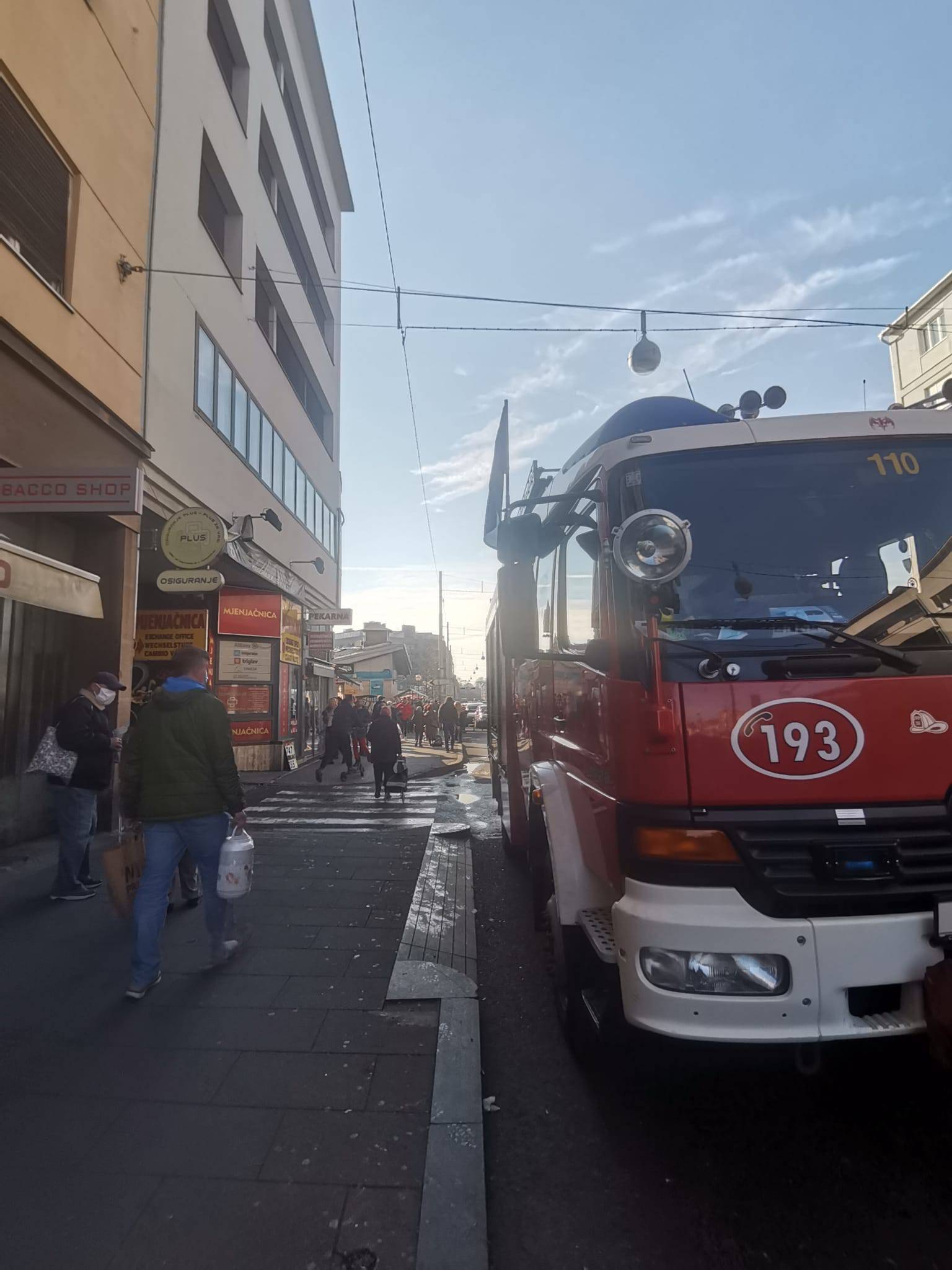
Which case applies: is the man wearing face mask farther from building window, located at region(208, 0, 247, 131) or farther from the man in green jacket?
building window, located at region(208, 0, 247, 131)

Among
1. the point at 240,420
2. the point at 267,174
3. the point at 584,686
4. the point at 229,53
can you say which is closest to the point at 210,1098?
the point at 584,686

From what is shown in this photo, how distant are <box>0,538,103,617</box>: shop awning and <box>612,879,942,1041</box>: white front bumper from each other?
438 centimetres

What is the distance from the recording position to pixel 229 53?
559 inches

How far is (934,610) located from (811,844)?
1031 mm

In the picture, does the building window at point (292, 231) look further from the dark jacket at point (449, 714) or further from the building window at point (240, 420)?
the dark jacket at point (449, 714)

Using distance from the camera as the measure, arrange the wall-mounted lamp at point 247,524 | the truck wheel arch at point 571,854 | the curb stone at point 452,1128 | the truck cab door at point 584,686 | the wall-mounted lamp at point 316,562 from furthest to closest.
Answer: the wall-mounted lamp at point 316,562 → the wall-mounted lamp at point 247,524 → the truck wheel arch at point 571,854 → the truck cab door at point 584,686 → the curb stone at point 452,1128

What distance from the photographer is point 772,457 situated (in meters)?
3.09

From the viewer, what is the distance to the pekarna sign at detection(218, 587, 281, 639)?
1534cm

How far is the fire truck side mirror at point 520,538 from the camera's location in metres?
3.42

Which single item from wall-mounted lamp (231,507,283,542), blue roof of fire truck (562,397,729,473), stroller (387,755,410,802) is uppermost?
wall-mounted lamp (231,507,283,542)

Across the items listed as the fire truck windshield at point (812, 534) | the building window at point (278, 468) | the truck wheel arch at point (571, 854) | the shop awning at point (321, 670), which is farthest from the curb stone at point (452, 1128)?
the shop awning at point (321, 670)

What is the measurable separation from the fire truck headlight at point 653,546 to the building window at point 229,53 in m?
14.7

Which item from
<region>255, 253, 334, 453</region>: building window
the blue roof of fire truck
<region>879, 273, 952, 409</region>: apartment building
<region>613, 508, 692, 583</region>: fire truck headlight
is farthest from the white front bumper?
<region>879, 273, 952, 409</region>: apartment building

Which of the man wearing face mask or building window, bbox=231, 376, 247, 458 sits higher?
building window, bbox=231, 376, 247, 458
